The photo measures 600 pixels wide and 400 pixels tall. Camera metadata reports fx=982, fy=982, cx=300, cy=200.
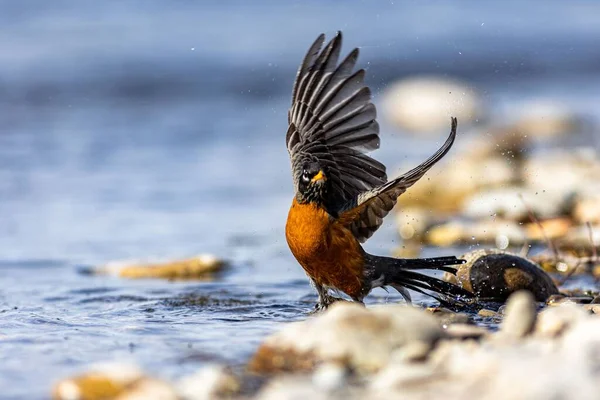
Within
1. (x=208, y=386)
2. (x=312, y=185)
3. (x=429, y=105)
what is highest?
(x=429, y=105)

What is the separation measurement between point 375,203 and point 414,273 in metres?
0.54

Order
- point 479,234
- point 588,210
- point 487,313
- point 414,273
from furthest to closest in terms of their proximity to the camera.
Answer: point 588,210, point 479,234, point 414,273, point 487,313

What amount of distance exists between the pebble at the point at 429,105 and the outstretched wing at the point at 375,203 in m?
10.5

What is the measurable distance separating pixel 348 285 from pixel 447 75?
57.1 feet

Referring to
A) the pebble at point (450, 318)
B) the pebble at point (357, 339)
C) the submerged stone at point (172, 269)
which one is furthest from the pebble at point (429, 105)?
the pebble at point (357, 339)

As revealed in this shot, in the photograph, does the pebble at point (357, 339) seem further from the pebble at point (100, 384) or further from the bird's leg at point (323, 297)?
the bird's leg at point (323, 297)

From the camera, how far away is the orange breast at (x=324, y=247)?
19.3 ft

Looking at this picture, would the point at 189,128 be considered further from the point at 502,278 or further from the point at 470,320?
the point at 470,320

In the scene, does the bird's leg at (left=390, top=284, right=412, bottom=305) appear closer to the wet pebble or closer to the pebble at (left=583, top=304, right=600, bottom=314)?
the pebble at (left=583, top=304, right=600, bottom=314)

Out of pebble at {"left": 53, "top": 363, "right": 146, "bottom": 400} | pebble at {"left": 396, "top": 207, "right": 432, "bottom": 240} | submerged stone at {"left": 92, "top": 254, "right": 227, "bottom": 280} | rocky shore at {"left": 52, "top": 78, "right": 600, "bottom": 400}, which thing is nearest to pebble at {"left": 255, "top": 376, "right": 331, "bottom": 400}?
rocky shore at {"left": 52, "top": 78, "right": 600, "bottom": 400}

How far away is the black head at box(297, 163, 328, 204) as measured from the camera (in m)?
5.94

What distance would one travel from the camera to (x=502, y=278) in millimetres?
6664

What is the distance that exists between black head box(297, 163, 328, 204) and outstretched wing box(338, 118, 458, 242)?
0.23 meters

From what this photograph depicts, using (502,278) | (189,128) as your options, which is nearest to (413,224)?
(502,278)
